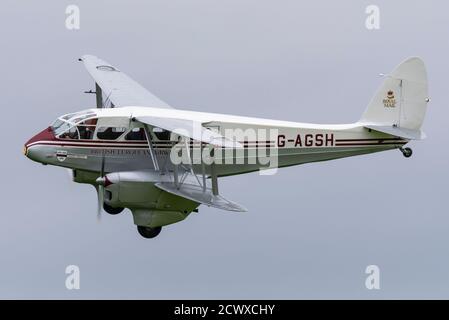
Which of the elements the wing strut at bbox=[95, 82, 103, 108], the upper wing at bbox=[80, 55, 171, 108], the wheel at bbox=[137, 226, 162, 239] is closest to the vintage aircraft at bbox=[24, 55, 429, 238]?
the wheel at bbox=[137, 226, 162, 239]

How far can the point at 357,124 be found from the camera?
4197 cm

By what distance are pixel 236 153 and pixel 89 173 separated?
14.0ft

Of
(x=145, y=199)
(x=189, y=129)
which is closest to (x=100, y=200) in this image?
(x=145, y=199)

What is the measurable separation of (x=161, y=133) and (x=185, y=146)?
30.3 inches

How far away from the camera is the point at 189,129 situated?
38719 mm

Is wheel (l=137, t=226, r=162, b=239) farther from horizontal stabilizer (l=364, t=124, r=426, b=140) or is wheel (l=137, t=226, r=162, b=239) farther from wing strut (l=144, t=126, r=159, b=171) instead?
horizontal stabilizer (l=364, t=124, r=426, b=140)

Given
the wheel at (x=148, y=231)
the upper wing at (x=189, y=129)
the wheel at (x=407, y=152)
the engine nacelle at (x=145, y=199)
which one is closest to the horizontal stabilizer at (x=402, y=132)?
the wheel at (x=407, y=152)

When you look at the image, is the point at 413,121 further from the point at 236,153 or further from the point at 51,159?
the point at 51,159

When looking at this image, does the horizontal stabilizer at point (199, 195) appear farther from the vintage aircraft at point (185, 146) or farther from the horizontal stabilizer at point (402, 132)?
the horizontal stabilizer at point (402, 132)

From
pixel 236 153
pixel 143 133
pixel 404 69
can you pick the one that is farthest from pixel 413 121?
pixel 143 133

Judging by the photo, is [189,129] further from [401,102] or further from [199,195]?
[401,102]

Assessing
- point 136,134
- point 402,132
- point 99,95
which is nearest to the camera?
point 136,134

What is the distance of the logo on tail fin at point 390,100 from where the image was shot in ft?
137

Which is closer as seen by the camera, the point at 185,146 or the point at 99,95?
the point at 185,146
